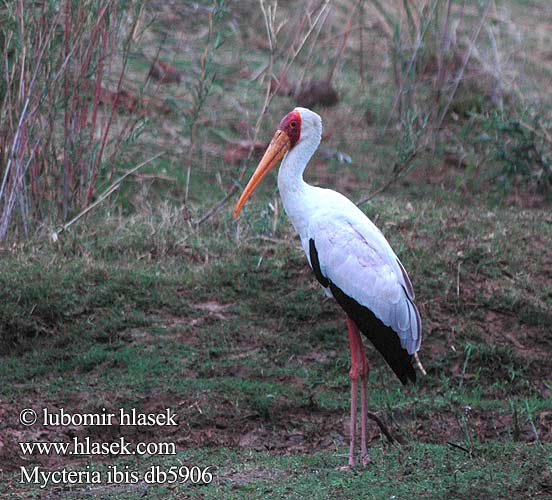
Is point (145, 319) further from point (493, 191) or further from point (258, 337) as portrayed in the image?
point (493, 191)

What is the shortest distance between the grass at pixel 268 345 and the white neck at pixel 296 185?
93 cm

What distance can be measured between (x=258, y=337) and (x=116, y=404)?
1049 mm

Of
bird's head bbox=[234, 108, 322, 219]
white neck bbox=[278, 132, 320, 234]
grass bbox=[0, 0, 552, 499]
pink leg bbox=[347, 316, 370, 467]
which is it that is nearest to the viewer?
grass bbox=[0, 0, 552, 499]

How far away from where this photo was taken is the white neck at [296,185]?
4.76 meters

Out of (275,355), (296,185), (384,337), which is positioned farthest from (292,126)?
(275,355)

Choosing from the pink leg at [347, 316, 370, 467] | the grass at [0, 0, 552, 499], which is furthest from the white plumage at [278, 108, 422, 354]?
the grass at [0, 0, 552, 499]

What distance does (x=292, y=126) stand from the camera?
16.0 feet

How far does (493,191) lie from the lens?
7.95 meters

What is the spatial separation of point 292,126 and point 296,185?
0.93 feet

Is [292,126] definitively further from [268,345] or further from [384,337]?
[268,345]

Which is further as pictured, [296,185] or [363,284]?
[296,185]

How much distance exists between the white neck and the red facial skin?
4cm

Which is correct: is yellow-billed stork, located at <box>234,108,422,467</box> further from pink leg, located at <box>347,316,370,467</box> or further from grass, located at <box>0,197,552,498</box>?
grass, located at <box>0,197,552,498</box>

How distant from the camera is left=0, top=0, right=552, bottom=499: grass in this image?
4.21m
